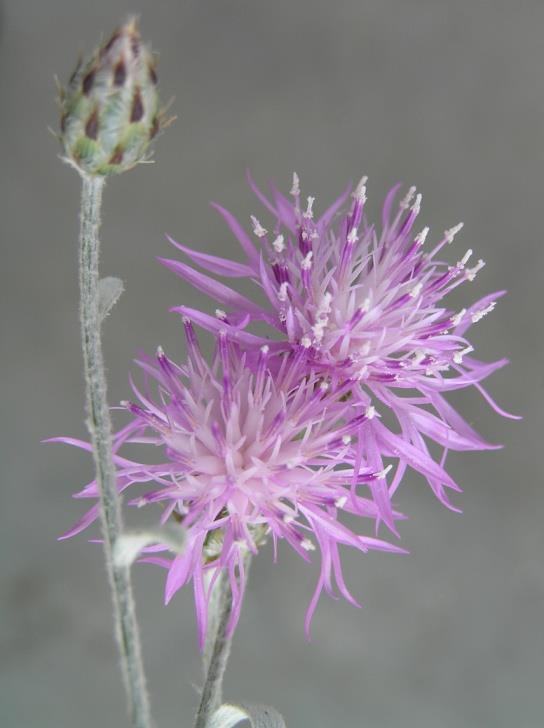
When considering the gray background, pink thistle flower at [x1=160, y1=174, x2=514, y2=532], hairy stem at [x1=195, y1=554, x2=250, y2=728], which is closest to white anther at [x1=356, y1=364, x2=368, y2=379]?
pink thistle flower at [x1=160, y1=174, x2=514, y2=532]

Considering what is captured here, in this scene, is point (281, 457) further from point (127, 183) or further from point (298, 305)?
point (127, 183)

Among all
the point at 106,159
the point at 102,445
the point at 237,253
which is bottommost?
the point at 102,445

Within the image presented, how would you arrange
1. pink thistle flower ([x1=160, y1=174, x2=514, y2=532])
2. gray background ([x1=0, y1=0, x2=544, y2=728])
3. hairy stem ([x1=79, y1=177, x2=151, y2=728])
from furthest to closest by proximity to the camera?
gray background ([x1=0, y1=0, x2=544, y2=728])
pink thistle flower ([x1=160, y1=174, x2=514, y2=532])
hairy stem ([x1=79, y1=177, x2=151, y2=728])

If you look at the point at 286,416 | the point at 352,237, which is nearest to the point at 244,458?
the point at 286,416

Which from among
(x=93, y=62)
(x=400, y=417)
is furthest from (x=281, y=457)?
(x=93, y=62)

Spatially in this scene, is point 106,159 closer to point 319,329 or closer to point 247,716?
point 319,329

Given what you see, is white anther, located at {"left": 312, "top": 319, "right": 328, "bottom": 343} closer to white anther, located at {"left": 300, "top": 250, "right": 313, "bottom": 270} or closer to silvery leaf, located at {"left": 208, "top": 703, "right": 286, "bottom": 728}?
white anther, located at {"left": 300, "top": 250, "right": 313, "bottom": 270}
